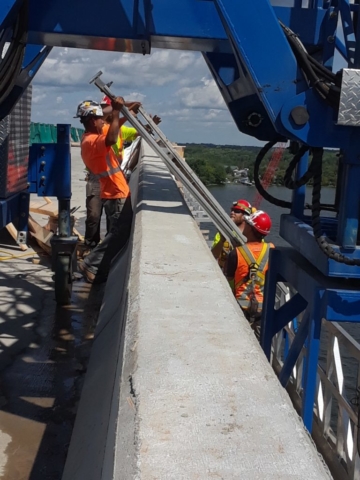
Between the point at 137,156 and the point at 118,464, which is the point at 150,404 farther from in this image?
the point at 137,156

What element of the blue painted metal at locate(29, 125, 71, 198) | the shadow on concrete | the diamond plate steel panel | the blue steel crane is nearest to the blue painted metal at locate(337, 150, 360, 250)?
the blue steel crane

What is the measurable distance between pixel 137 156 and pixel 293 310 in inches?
344

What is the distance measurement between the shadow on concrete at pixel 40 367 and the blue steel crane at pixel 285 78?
1637 millimetres

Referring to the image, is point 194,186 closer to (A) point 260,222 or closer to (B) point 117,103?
(A) point 260,222

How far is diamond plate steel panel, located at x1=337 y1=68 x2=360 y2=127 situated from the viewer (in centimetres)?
362

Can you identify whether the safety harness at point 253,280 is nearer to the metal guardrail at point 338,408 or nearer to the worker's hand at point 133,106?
the metal guardrail at point 338,408

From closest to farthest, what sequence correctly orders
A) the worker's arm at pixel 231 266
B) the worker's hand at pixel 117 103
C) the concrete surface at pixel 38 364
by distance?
1. the concrete surface at pixel 38 364
2. the worker's arm at pixel 231 266
3. the worker's hand at pixel 117 103

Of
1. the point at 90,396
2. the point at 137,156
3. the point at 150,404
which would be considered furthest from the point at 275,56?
the point at 137,156

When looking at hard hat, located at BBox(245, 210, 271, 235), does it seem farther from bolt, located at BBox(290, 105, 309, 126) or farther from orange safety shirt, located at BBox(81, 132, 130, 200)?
orange safety shirt, located at BBox(81, 132, 130, 200)

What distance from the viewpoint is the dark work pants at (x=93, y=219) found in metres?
9.66

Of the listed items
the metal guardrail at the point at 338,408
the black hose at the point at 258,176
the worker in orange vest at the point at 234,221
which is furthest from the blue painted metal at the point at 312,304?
the worker in orange vest at the point at 234,221

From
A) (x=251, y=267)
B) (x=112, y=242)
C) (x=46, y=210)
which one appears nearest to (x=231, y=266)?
(x=251, y=267)

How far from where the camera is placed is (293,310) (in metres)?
5.05

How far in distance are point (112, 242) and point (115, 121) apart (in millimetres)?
1521
